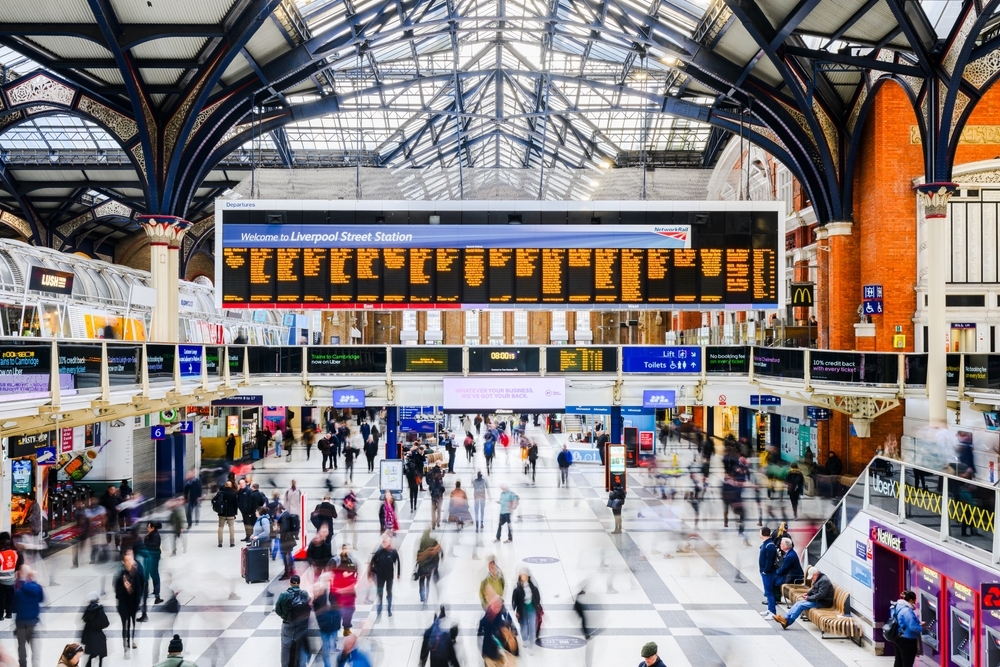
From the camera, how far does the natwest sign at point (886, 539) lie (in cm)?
1145

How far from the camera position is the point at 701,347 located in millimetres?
20625

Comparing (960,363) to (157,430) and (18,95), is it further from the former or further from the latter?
(18,95)

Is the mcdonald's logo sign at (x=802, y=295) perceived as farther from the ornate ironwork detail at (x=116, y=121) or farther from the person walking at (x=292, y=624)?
the ornate ironwork detail at (x=116, y=121)

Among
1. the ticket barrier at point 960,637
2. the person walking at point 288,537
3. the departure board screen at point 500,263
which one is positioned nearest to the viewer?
the ticket barrier at point 960,637

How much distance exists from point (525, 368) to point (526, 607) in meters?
10.2

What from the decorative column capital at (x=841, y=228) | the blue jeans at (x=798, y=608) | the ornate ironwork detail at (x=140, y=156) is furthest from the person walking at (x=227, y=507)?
the decorative column capital at (x=841, y=228)

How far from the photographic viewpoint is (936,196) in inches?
783

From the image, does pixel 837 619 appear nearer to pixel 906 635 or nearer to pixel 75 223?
pixel 906 635

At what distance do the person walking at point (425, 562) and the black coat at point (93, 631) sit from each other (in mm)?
4860

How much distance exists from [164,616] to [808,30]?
65.4 ft

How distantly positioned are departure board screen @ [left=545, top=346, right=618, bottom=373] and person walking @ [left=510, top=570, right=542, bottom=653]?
32.9 feet

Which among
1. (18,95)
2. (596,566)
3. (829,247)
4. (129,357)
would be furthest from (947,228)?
(18,95)

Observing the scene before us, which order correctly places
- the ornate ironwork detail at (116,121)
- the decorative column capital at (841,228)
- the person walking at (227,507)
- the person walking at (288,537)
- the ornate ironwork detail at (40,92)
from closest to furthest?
the person walking at (288,537)
the person walking at (227,507)
the ornate ironwork detail at (116,121)
the decorative column capital at (841,228)
the ornate ironwork detail at (40,92)

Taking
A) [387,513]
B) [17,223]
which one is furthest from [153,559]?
[17,223]
